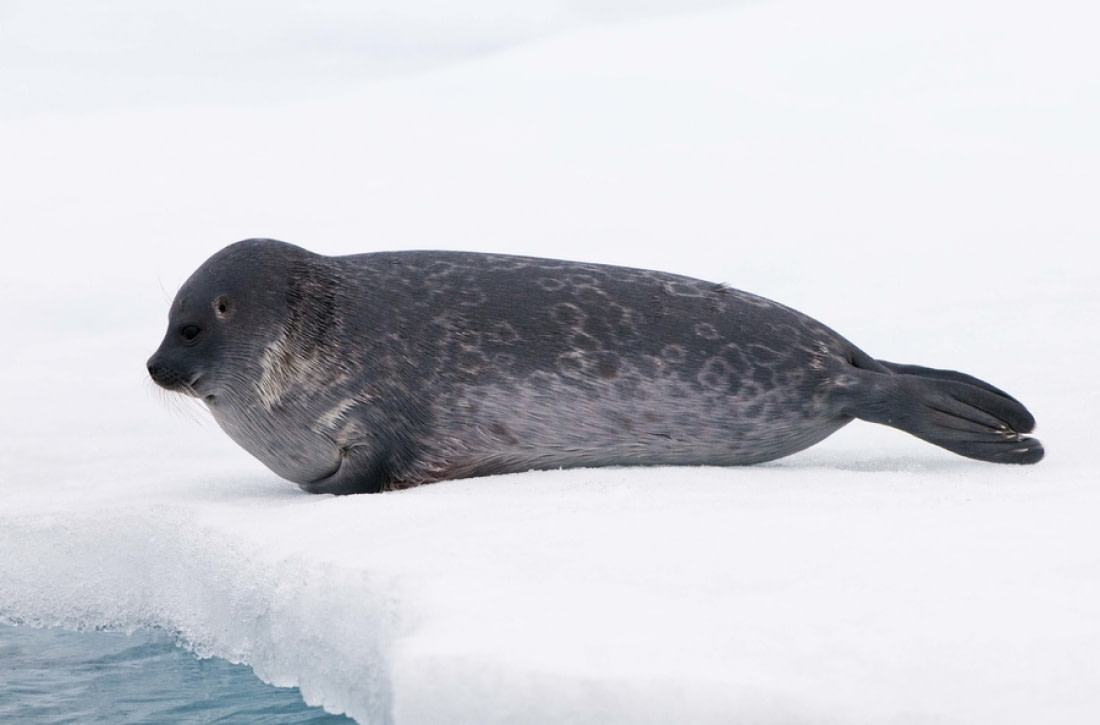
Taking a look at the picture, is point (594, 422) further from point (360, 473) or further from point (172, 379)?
point (172, 379)

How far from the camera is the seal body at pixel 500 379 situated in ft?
14.3

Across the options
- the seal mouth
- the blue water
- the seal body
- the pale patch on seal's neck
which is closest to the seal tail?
the seal body

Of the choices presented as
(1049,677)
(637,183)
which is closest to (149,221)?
(637,183)

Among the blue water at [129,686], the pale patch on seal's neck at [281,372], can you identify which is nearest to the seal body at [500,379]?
the pale patch on seal's neck at [281,372]

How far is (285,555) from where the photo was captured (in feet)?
10.9

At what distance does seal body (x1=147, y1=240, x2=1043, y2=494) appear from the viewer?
4371mm

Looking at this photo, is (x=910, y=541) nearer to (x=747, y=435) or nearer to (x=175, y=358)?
(x=747, y=435)

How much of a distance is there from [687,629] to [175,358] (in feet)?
7.91

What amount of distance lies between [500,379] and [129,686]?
5.15 ft

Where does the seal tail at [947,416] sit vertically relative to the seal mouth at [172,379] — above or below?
above

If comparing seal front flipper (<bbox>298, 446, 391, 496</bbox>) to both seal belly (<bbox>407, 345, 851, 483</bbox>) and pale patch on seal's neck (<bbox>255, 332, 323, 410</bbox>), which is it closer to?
seal belly (<bbox>407, 345, 851, 483</bbox>)

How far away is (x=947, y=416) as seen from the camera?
182 inches

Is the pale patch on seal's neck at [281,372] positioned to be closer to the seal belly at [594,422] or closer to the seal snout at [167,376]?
the seal snout at [167,376]

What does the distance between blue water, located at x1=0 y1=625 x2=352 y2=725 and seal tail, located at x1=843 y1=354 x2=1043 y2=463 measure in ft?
7.53
